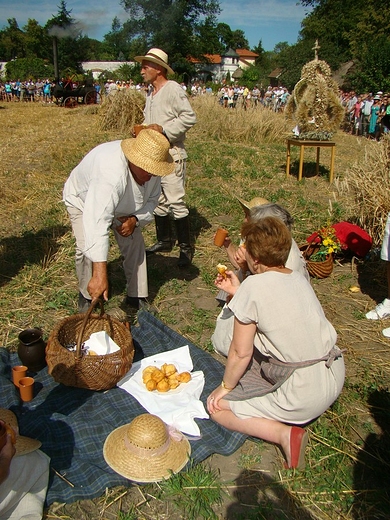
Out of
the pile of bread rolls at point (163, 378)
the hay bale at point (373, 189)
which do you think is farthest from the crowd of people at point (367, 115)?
the pile of bread rolls at point (163, 378)

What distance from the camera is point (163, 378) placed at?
345 centimetres

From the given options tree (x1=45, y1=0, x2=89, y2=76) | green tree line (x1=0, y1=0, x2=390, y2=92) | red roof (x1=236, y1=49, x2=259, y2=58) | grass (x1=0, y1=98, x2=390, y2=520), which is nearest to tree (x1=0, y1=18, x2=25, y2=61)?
green tree line (x1=0, y1=0, x2=390, y2=92)

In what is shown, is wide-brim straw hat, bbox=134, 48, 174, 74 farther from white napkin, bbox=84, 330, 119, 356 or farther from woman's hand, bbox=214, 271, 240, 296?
white napkin, bbox=84, 330, 119, 356

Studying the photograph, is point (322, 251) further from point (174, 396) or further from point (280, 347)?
point (280, 347)

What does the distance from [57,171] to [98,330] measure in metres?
7.02

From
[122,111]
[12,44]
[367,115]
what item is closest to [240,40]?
[12,44]

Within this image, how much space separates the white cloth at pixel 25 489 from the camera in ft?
7.24

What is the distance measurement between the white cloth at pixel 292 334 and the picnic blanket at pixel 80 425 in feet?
1.68

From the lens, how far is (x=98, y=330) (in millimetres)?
3697

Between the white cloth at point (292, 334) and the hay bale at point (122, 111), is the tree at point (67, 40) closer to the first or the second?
the hay bale at point (122, 111)

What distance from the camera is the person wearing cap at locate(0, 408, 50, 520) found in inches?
87.0

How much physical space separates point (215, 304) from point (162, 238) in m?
1.61

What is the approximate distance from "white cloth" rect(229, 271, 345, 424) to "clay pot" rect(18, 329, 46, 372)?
176 cm

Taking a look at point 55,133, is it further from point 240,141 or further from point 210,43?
point 210,43
